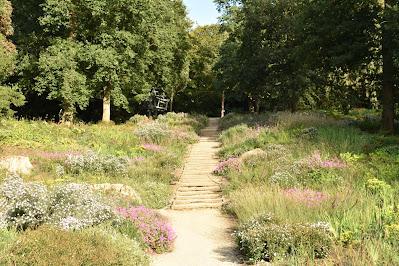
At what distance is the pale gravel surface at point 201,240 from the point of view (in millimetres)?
7723

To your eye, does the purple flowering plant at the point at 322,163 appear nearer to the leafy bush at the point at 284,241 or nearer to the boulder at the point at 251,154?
the boulder at the point at 251,154

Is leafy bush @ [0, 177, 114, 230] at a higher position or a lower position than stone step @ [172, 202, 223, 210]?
higher

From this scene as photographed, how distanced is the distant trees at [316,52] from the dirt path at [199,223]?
7875 mm

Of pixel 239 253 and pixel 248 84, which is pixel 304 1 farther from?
pixel 239 253

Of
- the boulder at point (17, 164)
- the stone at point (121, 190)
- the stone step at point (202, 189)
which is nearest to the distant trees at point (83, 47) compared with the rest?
the boulder at point (17, 164)

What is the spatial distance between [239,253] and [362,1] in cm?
1348

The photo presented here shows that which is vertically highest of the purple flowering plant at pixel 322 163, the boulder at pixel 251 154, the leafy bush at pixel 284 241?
the purple flowering plant at pixel 322 163

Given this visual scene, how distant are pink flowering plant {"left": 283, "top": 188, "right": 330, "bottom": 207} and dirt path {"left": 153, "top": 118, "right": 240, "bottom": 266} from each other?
1646 mm

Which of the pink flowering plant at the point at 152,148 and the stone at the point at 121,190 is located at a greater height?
the pink flowering plant at the point at 152,148

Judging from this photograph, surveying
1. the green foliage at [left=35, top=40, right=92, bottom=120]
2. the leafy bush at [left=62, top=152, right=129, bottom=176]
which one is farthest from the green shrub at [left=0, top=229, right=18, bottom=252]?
the green foliage at [left=35, top=40, right=92, bottom=120]

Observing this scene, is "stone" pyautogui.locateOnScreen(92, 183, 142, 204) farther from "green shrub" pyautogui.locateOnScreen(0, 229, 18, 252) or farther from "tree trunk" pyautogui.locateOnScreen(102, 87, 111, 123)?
"tree trunk" pyautogui.locateOnScreen(102, 87, 111, 123)

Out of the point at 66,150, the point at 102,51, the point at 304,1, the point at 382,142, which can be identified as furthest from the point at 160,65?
the point at 382,142

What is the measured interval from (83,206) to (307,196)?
17.0ft

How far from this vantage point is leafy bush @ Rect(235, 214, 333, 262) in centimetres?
700
